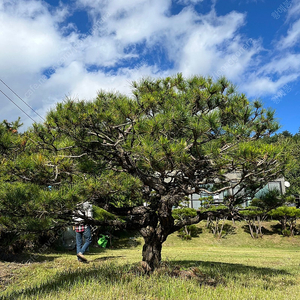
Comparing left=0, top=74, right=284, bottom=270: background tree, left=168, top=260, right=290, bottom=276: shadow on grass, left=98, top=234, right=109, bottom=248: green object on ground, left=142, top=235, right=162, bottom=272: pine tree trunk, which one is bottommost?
left=168, top=260, right=290, bottom=276: shadow on grass

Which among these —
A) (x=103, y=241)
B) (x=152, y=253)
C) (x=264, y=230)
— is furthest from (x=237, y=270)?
(x=264, y=230)

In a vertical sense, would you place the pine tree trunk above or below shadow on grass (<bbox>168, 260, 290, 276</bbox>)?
above

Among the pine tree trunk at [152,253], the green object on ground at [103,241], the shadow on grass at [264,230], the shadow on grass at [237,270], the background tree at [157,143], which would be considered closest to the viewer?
the background tree at [157,143]

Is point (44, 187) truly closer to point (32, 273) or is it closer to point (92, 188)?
point (92, 188)

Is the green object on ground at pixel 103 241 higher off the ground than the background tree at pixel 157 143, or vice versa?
the background tree at pixel 157 143

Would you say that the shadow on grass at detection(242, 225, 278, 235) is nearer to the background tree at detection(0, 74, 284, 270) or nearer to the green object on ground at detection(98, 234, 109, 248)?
the green object on ground at detection(98, 234, 109, 248)

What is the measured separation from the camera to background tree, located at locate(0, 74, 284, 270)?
2586mm

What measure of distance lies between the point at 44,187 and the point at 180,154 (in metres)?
1.52

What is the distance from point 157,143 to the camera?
2531 millimetres

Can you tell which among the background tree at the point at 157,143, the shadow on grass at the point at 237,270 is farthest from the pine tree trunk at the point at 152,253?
the shadow on grass at the point at 237,270

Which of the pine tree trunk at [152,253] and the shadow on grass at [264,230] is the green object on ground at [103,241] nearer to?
the pine tree trunk at [152,253]

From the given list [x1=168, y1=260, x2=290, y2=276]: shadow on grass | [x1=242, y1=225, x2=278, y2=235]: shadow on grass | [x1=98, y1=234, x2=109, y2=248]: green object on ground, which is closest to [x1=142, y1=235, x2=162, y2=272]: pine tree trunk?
[x1=168, y1=260, x2=290, y2=276]: shadow on grass

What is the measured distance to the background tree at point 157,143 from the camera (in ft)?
8.48

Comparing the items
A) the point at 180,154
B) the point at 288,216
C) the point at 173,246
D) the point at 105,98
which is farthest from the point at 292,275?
the point at 288,216
